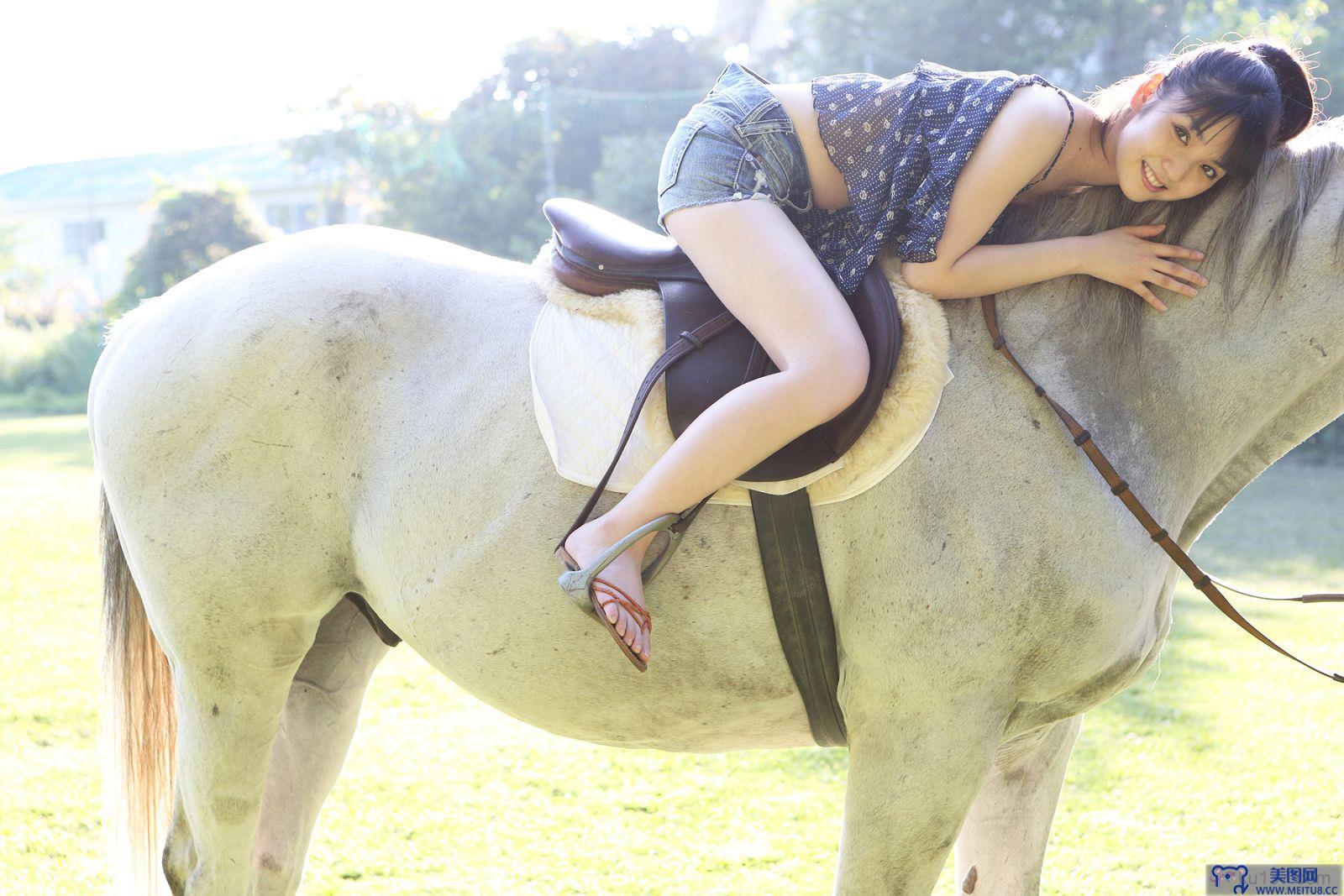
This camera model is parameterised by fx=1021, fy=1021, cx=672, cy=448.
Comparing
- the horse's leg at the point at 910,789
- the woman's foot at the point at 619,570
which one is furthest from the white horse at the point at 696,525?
the woman's foot at the point at 619,570

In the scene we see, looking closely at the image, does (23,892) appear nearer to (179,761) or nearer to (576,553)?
(179,761)

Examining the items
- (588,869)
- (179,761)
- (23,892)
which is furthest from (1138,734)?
(23,892)

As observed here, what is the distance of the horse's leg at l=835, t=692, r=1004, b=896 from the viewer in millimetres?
1622

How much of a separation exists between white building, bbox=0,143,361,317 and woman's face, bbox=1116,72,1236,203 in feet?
94.4

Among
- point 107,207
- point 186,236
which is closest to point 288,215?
point 107,207

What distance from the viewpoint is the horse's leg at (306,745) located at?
7.42 feet

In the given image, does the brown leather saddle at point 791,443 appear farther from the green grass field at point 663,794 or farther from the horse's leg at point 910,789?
the green grass field at point 663,794

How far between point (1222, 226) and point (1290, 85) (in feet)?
0.76

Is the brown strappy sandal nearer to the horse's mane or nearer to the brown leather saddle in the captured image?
the brown leather saddle

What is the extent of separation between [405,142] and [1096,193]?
1853 cm

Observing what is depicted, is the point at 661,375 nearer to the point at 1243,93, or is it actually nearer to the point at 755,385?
the point at 755,385

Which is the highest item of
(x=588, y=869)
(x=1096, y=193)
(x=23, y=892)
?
(x=1096, y=193)

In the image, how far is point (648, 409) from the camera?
171 cm

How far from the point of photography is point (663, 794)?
3.69m
